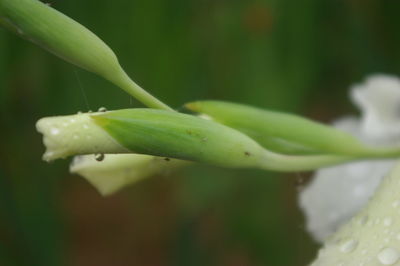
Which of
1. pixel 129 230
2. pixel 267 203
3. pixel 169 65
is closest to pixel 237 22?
pixel 169 65

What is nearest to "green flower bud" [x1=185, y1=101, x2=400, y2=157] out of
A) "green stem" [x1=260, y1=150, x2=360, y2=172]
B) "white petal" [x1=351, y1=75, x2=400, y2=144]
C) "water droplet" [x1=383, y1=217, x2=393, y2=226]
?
"green stem" [x1=260, y1=150, x2=360, y2=172]

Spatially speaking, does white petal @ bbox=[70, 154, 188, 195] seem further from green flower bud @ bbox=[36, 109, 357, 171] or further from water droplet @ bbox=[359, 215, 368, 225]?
water droplet @ bbox=[359, 215, 368, 225]

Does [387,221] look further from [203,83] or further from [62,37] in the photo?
[203,83]

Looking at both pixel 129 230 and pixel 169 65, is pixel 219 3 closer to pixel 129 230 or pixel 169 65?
pixel 169 65

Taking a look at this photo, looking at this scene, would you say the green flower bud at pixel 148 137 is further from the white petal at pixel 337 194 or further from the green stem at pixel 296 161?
the white petal at pixel 337 194

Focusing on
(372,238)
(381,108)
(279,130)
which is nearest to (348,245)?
(372,238)

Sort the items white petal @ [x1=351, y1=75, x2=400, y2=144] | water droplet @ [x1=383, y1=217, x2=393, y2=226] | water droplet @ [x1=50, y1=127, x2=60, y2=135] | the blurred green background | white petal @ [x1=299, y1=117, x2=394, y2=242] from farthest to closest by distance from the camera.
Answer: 1. the blurred green background
2. white petal @ [x1=351, y1=75, x2=400, y2=144]
3. white petal @ [x1=299, y1=117, x2=394, y2=242]
4. water droplet @ [x1=383, y1=217, x2=393, y2=226]
5. water droplet @ [x1=50, y1=127, x2=60, y2=135]
